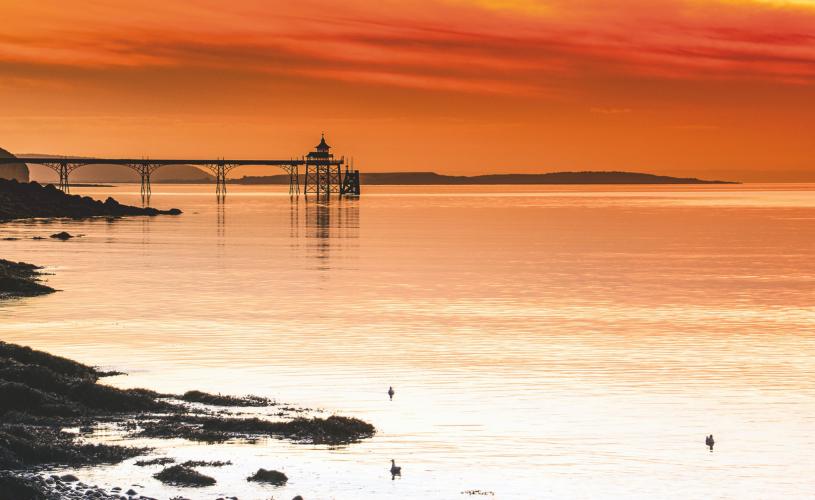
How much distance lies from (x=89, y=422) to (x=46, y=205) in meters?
107

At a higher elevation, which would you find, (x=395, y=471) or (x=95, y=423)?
(x=95, y=423)

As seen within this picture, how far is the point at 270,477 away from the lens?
16.3 metres

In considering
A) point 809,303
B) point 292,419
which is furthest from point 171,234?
point 292,419

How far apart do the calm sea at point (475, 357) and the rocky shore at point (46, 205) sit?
50835 mm

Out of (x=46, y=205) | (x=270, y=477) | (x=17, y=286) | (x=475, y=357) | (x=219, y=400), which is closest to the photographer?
(x=270, y=477)

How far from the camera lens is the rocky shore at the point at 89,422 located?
16.5 meters

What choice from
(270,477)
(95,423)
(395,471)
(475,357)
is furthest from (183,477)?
(475,357)

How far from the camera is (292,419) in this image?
67.1 ft

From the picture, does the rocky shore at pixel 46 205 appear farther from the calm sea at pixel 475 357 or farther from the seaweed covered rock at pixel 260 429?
the seaweed covered rock at pixel 260 429

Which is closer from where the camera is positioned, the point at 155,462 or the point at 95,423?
the point at 155,462

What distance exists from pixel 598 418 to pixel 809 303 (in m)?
24.6

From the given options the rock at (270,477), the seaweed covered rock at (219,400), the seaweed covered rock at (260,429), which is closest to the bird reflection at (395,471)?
the rock at (270,477)

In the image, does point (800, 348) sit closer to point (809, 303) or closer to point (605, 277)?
point (809, 303)

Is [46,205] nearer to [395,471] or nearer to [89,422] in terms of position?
[89,422]
